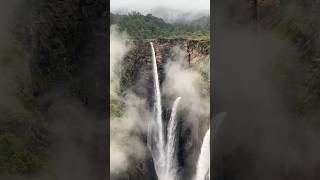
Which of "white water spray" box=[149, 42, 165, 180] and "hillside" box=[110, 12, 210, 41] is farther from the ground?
"hillside" box=[110, 12, 210, 41]

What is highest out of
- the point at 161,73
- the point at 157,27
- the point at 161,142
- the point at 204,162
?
the point at 157,27

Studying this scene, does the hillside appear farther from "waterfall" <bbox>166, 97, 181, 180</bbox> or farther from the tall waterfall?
"waterfall" <bbox>166, 97, 181, 180</bbox>

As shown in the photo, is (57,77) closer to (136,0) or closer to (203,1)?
(136,0)

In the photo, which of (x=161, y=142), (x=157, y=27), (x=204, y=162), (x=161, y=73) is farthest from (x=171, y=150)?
(x=157, y=27)

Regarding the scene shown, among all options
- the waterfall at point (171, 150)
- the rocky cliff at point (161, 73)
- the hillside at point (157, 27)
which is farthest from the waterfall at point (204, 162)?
the hillside at point (157, 27)

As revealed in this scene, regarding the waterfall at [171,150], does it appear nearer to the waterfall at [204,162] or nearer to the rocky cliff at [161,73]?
the rocky cliff at [161,73]

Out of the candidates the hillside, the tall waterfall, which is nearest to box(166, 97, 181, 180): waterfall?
the tall waterfall

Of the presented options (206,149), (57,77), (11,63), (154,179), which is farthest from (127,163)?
(11,63)

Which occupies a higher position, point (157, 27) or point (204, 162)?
point (157, 27)

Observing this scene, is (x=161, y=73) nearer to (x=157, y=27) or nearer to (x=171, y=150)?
(x=157, y=27)
